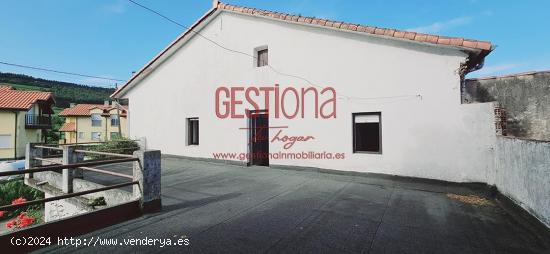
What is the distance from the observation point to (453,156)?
6.59 metres

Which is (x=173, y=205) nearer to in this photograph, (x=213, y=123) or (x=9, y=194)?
(x=213, y=123)

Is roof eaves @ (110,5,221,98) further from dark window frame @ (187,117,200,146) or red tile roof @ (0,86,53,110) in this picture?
red tile roof @ (0,86,53,110)

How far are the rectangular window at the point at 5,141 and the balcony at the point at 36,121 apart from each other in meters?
2.48

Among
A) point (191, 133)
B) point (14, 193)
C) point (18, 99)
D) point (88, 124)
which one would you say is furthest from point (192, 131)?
point (88, 124)

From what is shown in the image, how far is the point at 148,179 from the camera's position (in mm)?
4609

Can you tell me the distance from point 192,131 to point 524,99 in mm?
12186

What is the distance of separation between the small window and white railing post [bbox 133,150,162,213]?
6375mm

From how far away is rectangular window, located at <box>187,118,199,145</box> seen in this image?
1197 centimetres

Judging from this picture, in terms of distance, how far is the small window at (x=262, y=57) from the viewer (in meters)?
10.0

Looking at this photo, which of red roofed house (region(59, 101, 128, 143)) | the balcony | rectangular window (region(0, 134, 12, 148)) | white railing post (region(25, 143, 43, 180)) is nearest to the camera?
white railing post (region(25, 143, 43, 180))

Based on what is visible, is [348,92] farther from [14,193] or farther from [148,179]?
[14,193]

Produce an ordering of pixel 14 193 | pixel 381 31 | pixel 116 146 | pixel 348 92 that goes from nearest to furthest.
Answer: pixel 381 31, pixel 348 92, pixel 116 146, pixel 14 193

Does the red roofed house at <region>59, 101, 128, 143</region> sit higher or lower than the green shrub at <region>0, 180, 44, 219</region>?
higher

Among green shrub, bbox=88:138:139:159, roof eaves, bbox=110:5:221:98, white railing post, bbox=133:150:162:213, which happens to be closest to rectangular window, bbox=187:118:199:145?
green shrub, bbox=88:138:139:159
